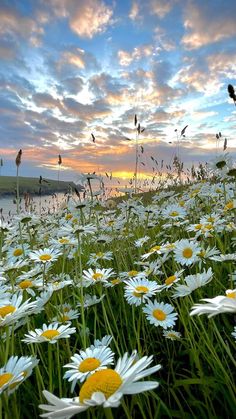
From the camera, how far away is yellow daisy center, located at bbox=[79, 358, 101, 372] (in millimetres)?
1203

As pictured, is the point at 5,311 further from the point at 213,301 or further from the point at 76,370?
the point at 213,301

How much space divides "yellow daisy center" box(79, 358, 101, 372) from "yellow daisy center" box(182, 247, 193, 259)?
1.22m

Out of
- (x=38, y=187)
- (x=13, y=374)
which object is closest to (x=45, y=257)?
(x=13, y=374)

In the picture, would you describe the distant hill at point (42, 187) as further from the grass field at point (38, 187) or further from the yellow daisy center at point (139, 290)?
the yellow daisy center at point (139, 290)

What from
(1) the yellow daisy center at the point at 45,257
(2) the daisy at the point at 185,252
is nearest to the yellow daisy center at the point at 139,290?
(2) the daisy at the point at 185,252

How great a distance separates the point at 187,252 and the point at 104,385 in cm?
155

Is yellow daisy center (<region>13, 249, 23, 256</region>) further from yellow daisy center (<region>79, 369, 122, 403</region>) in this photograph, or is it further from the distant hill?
yellow daisy center (<region>79, 369, 122, 403</region>)

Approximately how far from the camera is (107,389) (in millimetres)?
859

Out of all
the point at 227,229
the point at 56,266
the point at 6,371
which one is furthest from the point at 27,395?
the point at 56,266

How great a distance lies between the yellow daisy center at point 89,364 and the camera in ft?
3.95

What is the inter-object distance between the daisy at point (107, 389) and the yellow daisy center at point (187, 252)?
4.72ft

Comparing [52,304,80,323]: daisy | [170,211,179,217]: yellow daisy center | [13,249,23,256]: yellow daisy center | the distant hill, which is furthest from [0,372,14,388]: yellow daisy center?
the distant hill

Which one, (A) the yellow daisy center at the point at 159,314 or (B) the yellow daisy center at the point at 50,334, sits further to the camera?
(A) the yellow daisy center at the point at 159,314

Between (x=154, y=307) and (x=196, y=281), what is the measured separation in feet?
1.21
